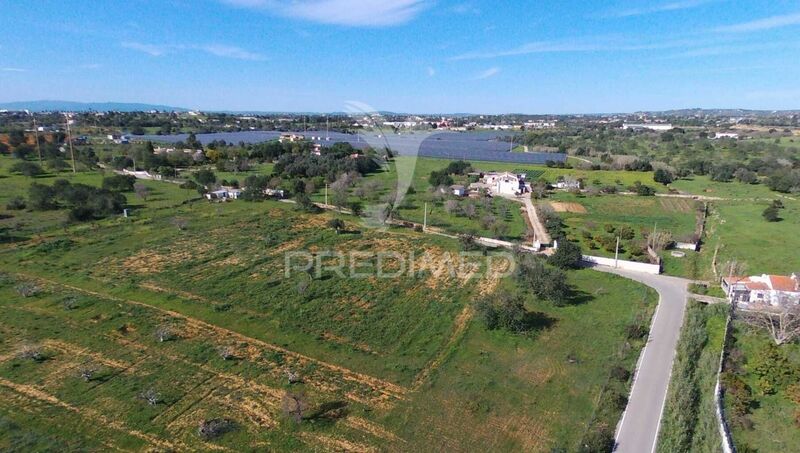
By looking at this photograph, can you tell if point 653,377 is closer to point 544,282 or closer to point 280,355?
point 544,282

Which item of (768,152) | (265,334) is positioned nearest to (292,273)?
(265,334)

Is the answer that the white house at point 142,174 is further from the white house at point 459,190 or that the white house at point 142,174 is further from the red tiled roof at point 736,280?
the red tiled roof at point 736,280

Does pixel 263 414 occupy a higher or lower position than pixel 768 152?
lower

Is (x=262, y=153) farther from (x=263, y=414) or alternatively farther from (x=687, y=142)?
(x=687, y=142)

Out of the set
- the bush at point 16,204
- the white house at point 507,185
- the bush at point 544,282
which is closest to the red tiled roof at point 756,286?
the bush at point 544,282

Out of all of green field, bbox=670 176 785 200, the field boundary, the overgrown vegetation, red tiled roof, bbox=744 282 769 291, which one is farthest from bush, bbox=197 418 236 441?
green field, bbox=670 176 785 200

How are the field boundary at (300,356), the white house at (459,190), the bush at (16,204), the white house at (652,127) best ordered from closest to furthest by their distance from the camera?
the field boundary at (300,356) < the bush at (16,204) < the white house at (459,190) < the white house at (652,127)

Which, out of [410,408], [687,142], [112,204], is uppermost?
[687,142]
